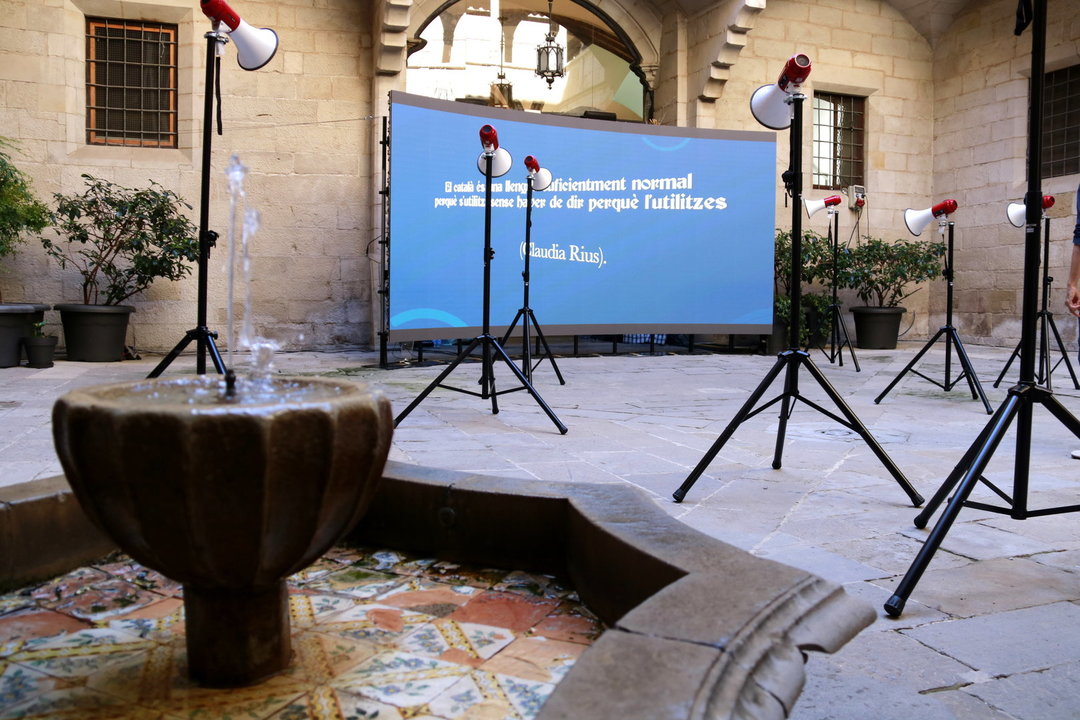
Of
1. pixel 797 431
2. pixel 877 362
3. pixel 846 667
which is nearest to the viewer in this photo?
pixel 846 667

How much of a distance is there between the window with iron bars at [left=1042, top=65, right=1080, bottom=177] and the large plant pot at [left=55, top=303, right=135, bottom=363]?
972cm

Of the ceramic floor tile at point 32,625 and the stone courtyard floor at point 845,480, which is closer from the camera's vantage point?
the stone courtyard floor at point 845,480

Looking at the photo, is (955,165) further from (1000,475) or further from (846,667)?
(846,667)

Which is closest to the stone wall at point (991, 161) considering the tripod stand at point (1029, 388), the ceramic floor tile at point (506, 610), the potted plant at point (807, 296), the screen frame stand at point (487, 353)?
the potted plant at point (807, 296)

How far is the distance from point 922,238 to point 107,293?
369 inches

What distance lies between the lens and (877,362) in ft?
27.5

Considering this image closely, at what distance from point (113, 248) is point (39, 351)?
1.17m

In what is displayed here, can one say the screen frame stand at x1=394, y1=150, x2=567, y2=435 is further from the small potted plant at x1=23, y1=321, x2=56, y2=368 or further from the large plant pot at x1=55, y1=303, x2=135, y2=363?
the large plant pot at x1=55, y1=303, x2=135, y2=363

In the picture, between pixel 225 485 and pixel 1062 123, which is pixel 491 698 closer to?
pixel 225 485

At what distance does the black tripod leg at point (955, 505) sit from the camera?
1844 mm

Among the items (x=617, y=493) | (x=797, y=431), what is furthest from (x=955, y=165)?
(x=617, y=493)

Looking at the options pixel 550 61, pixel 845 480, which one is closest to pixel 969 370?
pixel 845 480

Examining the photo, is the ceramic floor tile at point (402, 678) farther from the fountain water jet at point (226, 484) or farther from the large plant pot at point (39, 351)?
the large plant pot at point (39, 351)

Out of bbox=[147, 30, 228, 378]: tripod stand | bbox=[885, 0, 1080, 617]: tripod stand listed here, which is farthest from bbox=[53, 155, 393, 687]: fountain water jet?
bbox=[147, 30, 228, 378]: tripod stand
